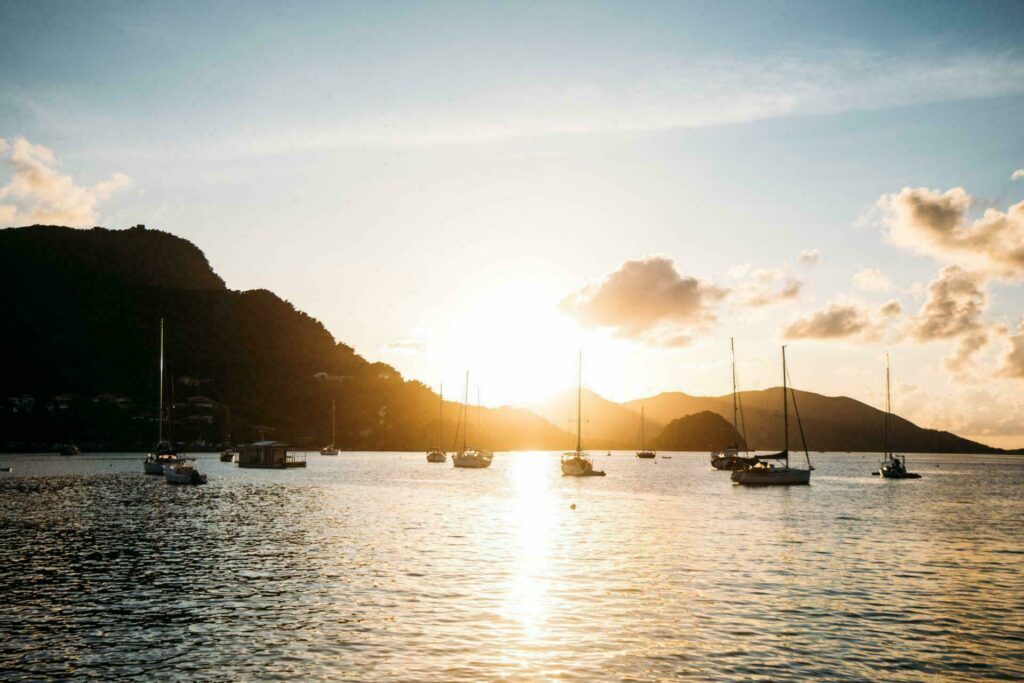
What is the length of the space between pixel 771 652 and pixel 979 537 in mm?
42435

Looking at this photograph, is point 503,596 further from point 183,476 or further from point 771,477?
point 771,477

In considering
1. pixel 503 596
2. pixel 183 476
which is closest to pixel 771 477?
pixel 183 476

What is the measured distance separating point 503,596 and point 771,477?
91778 mm

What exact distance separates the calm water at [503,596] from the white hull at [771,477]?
44.1 meters

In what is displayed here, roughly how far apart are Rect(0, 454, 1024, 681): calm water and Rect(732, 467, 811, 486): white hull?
44.1 m

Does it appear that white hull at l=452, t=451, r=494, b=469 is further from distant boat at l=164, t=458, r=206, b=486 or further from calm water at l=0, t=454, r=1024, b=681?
calm water at l=0, t=454, r=1024, b=681

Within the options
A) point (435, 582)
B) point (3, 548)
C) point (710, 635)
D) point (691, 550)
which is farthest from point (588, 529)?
point (3, 548)

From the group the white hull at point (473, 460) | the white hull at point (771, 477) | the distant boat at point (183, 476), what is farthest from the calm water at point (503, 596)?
the white hull at point (473, 460)

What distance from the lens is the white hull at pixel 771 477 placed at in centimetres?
11412

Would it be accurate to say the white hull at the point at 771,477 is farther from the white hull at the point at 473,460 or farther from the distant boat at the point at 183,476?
the white hull at the point at 473,460

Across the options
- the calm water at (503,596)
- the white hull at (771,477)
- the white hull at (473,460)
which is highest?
the calm water at (503,596)

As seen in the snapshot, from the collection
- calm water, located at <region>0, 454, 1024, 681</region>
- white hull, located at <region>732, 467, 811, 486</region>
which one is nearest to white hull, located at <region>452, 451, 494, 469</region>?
white hull, located at <region>732, 467, 811, 486</region>

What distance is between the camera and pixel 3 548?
44875 mm

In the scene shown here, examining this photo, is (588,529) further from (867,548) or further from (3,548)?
(3,548)
